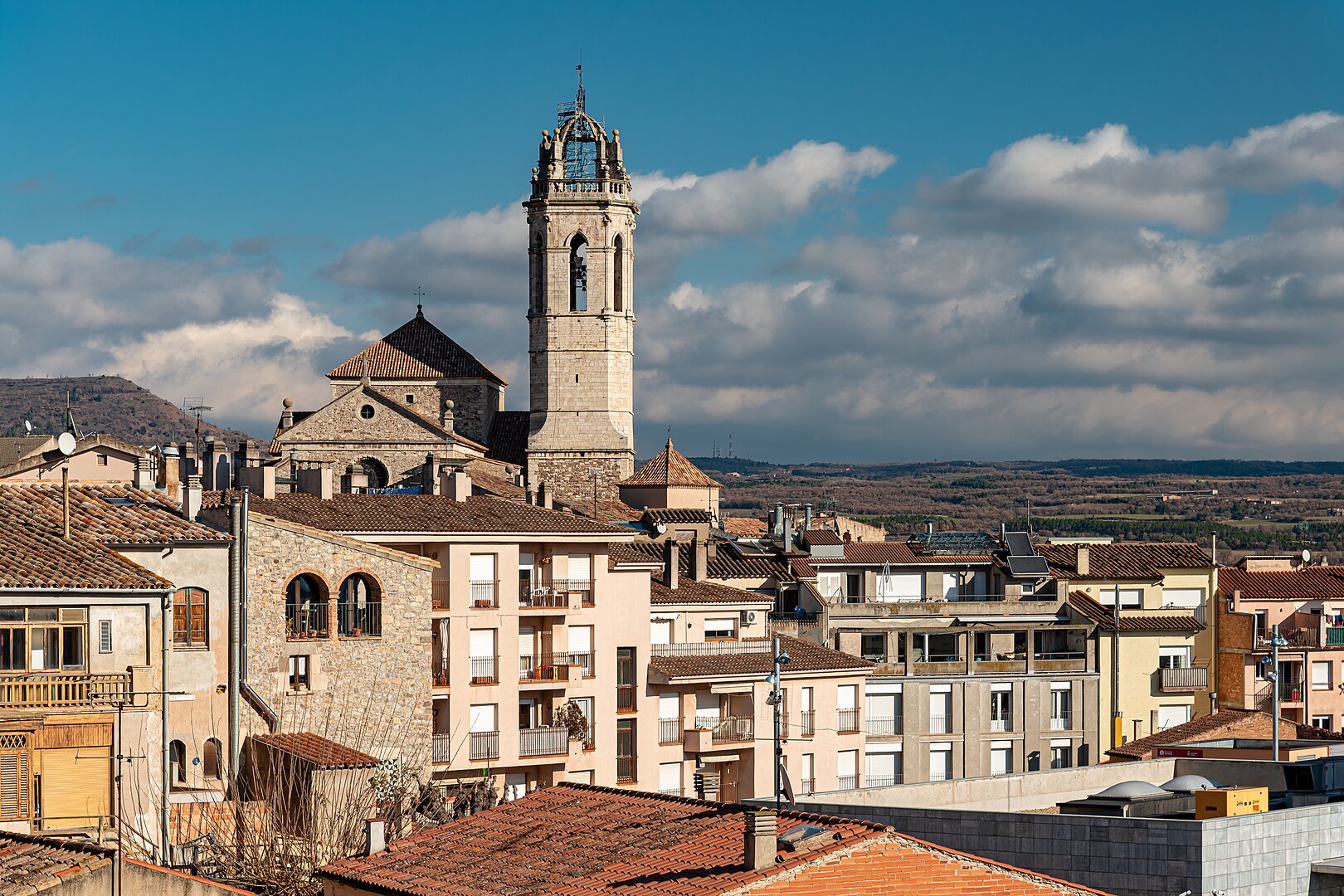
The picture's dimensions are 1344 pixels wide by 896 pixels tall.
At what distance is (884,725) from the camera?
61.3 m

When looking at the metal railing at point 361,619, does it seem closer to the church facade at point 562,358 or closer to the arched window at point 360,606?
the arched window at point 360,606

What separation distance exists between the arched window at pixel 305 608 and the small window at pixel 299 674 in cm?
51

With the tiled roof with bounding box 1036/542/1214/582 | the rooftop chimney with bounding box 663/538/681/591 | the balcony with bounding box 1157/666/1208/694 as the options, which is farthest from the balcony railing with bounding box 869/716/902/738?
the tiled roof with bounding box 1036/542/1214/582

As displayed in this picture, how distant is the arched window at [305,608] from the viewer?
1797 inches

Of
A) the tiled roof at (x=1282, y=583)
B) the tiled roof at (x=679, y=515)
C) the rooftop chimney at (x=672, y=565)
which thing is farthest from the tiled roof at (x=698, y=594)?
the tiled roof at (x=1282, y=583)

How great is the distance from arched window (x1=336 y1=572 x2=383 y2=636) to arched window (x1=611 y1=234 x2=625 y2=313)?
71.4 meters

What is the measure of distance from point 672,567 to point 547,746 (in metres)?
10.3

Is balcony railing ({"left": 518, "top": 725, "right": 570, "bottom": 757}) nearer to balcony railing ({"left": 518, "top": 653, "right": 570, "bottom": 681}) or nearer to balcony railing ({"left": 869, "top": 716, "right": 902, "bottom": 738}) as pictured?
balcony railing ({"left": 518, "top": 653, "right": 570, "bottom": 681})

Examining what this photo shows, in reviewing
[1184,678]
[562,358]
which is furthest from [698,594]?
[562,358]

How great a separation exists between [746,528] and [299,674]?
172 feet

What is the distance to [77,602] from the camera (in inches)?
1496

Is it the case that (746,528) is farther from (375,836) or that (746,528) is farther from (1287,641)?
(375,836)

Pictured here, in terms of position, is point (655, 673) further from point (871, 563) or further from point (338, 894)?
point (338, 894)

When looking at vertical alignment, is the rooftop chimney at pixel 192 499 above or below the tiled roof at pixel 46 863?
above
